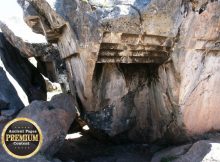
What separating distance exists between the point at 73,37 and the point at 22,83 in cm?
294

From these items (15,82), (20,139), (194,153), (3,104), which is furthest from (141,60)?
(15,82)

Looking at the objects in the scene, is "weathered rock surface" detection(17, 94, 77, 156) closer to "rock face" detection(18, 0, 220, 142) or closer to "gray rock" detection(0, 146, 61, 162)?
"gray rock" detection(0, 146, 61, 162)

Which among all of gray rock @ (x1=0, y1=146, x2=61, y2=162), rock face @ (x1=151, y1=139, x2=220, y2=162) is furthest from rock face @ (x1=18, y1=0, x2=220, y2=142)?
gray rock @ (x1=0, y1=146, x2=61, y2=162)

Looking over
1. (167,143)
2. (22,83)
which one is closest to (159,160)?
(167,143)

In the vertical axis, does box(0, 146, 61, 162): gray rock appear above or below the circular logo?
below

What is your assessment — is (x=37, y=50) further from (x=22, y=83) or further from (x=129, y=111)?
(x=129, y=111)

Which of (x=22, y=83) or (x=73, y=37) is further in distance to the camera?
(x=22, y=83)

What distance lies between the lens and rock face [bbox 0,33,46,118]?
6286 mm

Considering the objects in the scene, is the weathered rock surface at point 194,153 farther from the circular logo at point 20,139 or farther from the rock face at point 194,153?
the circular logo at point 20,139

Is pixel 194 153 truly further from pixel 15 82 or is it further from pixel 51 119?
pixel 15 82

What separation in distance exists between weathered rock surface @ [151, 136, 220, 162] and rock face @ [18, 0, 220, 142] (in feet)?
1.52

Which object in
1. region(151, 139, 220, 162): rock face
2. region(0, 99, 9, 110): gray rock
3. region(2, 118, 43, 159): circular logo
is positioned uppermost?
region(0, 99, 9, 110): gray rock

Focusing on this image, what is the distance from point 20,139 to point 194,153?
2694mm

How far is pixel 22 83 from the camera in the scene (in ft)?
26.1
